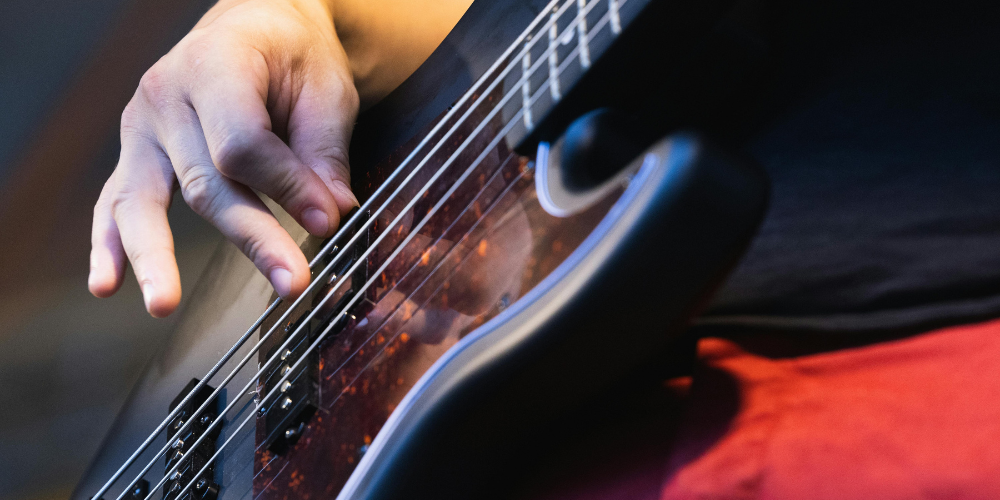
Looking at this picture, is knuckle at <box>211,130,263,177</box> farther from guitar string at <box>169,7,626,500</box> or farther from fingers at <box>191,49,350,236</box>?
guitar string at <box>169,7,626,500</box>

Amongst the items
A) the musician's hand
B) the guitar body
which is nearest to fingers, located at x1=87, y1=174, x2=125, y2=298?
the musician's hand

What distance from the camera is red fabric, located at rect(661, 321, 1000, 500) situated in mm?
241

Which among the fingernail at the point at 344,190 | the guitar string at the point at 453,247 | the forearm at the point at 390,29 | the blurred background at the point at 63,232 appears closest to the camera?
the guitar string at the point at 453,247

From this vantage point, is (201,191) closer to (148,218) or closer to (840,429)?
(148,218)

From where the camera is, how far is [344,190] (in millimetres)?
445

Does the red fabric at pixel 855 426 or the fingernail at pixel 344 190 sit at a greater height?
the fingernail at pixel 344 190

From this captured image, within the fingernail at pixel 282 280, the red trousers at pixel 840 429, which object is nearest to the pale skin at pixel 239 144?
the fingernail at pixel 282 280

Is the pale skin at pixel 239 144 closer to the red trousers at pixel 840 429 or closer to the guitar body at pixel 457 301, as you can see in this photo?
the guitar body at pixel 457 301

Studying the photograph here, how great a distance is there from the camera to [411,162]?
1.41ft

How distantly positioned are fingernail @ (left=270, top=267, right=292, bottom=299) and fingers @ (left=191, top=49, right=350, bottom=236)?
0.14 ft

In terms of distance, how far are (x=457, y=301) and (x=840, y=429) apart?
0.71 feet

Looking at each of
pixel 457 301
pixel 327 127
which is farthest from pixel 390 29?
pixel 457 301

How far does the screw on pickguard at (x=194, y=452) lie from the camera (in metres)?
0.42

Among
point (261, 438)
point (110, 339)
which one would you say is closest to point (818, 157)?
point (261, 438)
